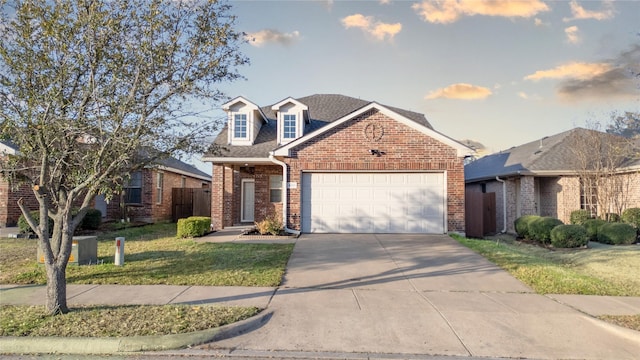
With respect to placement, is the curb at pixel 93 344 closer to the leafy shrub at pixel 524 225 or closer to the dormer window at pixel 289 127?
the dormer window at pixel 289 127

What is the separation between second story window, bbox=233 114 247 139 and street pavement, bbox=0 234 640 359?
8.63m

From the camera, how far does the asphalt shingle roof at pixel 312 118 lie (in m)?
16.0

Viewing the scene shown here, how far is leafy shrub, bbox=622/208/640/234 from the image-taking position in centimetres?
1444

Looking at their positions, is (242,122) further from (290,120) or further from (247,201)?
(247,201)

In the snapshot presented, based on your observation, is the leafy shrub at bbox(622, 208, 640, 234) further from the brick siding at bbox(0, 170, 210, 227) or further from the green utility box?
the brick siding at bbox(0, 170, 210, 227)

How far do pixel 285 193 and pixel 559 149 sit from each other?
13310 millimetres

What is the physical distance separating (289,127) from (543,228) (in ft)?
34.2

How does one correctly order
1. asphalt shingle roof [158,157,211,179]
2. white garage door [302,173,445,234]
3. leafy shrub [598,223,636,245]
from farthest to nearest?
asphalt shingle roof [158,157,211,179], white garage door [302,173,445,234], leafy shrub [598,223,636,245]

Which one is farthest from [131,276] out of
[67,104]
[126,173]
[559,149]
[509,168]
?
[559,149]

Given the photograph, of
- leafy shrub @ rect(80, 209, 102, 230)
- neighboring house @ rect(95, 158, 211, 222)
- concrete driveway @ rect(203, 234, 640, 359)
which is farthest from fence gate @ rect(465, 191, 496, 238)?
leafy shrub @ rect(80, 209, 102, 230)

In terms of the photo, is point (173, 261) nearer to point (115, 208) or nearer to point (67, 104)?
point (67, 104)

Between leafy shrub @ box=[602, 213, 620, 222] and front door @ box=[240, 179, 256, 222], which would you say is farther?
front door @ box=[240, 179, 256, 222]

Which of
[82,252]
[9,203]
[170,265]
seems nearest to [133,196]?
[9,203]

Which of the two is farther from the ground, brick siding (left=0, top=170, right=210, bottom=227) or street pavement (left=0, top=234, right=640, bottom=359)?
brick siding (left=0, top=170, right=210, bottom=227)
